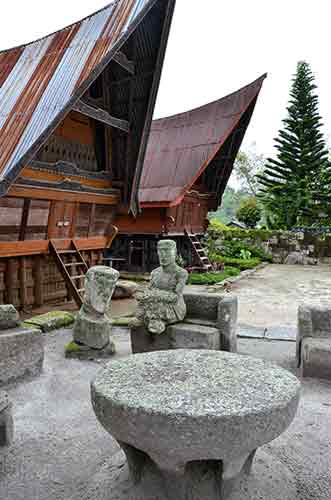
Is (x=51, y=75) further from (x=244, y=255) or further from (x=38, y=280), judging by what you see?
(x=244, y=255)

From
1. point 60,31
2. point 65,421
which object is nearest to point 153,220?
point 60,31

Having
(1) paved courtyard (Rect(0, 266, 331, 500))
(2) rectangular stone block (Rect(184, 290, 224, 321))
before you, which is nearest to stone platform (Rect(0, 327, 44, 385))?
(1) paved courtyard (Rect(0, 266, 331, 500))

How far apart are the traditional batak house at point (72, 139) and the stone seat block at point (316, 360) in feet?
16.0

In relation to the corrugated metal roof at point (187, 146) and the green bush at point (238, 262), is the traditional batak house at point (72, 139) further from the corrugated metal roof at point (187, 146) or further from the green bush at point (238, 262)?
the green bush at point (238, 262)

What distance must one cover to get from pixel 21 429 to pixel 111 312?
5515 mm

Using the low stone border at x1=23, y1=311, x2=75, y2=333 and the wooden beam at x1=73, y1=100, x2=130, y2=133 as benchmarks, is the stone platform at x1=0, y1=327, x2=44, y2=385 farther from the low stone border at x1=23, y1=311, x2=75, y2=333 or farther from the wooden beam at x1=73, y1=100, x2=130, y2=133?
the wooden beam at x1=73, y1=100, x2=130, y2=133

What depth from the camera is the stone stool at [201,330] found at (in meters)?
5.08

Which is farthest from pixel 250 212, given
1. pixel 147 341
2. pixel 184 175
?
pixel 147 341

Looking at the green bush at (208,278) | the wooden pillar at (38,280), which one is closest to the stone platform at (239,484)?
the wooden pillar at (38,280)

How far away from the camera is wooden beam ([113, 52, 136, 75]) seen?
327 inches

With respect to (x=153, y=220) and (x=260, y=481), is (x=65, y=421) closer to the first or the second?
(x=260, y=481)

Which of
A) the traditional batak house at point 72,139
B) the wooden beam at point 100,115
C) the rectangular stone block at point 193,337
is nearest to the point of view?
the rectangular stone block at point 193,337

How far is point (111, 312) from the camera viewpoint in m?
9.06

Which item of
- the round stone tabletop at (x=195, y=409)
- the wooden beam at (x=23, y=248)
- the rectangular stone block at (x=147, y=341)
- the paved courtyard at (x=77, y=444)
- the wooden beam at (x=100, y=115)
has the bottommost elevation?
the paved courtyard at (x=77, y=444)
